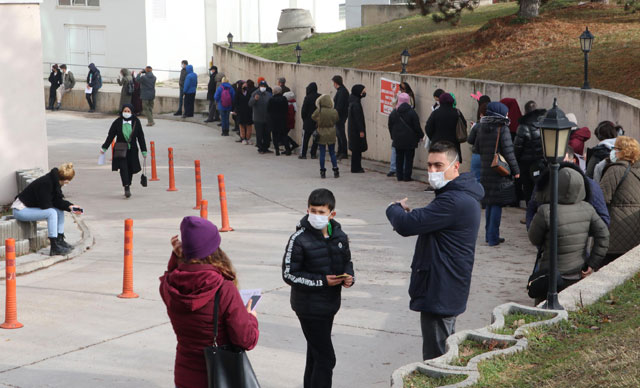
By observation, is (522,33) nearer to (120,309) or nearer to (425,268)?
(120,309)

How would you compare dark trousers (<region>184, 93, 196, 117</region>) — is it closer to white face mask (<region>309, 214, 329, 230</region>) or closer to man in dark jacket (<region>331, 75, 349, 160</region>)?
man in dark jacket (<region>331, 75, 349, 160</region>)

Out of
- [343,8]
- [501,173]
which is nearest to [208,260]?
[501,173]

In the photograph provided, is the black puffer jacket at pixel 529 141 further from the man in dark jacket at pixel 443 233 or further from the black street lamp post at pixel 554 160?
the man in dark jacket at pixel 443 233

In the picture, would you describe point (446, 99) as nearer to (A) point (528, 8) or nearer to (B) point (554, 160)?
(A) point (528, 8)

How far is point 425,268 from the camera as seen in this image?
6.34 meters

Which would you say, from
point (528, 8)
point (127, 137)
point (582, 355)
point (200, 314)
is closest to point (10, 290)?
point (200, 314)

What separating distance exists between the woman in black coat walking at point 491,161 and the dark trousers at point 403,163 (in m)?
5.85

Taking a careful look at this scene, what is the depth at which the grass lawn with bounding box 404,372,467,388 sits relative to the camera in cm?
573

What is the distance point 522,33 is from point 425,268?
16.9m

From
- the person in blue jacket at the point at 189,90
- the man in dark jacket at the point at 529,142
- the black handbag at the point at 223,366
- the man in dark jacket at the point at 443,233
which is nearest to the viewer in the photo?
the black handbag at the point at 223,366

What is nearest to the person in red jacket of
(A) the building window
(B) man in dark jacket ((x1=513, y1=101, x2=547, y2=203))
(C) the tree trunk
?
(B) man in dark jacket ((x1=513, y1=101, x2=547, y2=203))

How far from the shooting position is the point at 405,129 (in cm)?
1862

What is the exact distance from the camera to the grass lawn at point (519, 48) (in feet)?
59.5

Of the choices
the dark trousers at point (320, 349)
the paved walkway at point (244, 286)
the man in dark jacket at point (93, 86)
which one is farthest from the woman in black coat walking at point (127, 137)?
the man in dark jacket at point (93, 86)
